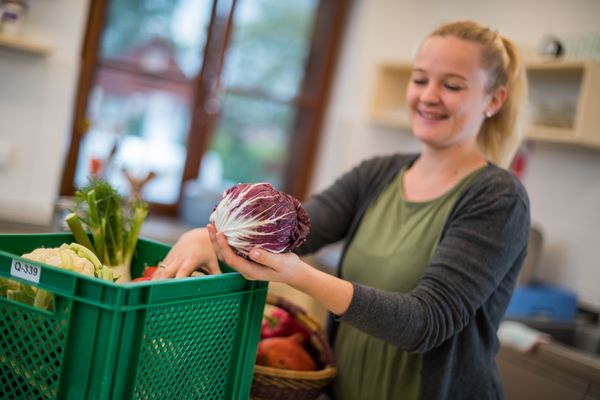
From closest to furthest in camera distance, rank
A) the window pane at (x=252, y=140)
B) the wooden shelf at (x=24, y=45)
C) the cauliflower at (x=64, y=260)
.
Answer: the cauliflower at (x=64, y=260) < the wooden shelf at (x=24, y=45) < the window pane at (x=252, y=140)

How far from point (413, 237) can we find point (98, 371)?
2.75ft

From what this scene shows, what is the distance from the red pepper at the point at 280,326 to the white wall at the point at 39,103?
204 cm

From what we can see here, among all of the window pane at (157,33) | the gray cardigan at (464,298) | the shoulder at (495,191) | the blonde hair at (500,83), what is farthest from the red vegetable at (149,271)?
the window pane at (157,33)

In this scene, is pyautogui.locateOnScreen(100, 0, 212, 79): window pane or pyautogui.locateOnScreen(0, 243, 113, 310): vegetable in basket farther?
pyautogui.locateOnScreen(100, 0, 212, 79): window pane

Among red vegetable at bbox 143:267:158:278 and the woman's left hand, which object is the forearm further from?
red vegetable at bbox 143:267:158:278

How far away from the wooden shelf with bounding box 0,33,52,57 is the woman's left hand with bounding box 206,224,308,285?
2349 mm

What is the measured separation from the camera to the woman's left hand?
1.06 m

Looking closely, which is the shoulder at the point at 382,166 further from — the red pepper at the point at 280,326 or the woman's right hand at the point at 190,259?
the woman's right hand at the point at 190,259

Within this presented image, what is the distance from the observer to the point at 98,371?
0.89 metres

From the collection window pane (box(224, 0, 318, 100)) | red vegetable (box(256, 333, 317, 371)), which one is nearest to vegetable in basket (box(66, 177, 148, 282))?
red vegetable (box(256, 333, 317, 371))

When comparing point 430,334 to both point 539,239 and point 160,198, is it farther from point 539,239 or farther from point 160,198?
point 160,198

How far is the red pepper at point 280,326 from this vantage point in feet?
4.73

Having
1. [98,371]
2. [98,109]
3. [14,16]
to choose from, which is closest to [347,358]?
[98,371]

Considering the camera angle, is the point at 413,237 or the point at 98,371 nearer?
the point at 98,371
